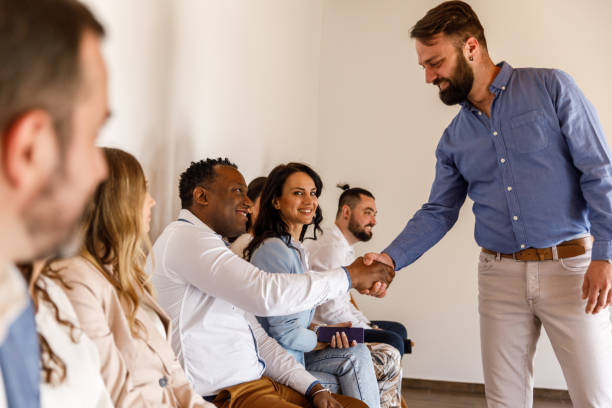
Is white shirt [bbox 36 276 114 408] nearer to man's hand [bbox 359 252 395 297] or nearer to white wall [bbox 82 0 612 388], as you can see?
man's hand [bbox 359 252 395 297]

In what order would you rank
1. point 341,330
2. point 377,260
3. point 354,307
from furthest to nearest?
point 354,307, point 341,330, point 377,260

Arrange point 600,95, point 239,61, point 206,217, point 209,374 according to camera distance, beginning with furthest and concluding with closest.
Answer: point 600,95, point 239,61, point 206,217, point 209,374

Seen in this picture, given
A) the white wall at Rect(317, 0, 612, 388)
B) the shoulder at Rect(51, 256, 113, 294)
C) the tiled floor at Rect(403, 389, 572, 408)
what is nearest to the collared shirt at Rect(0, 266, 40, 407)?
the shoulder at Rect(51, 256, 113, 294)

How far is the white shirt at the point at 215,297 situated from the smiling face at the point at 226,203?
24 cm

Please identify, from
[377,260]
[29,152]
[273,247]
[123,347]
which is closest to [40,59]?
[29,152]

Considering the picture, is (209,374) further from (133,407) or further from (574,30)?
(574,30)

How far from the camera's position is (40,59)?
0.49 metres

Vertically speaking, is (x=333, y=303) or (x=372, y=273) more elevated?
(x=372, y=273)

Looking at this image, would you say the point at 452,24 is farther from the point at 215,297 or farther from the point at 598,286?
the point at 215,297

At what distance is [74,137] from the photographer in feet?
1.69

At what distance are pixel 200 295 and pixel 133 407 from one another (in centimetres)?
60

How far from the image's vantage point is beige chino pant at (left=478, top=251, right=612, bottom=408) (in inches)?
73.0

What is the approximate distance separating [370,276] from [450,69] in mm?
802

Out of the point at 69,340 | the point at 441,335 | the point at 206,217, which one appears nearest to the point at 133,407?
the point at 69,340
